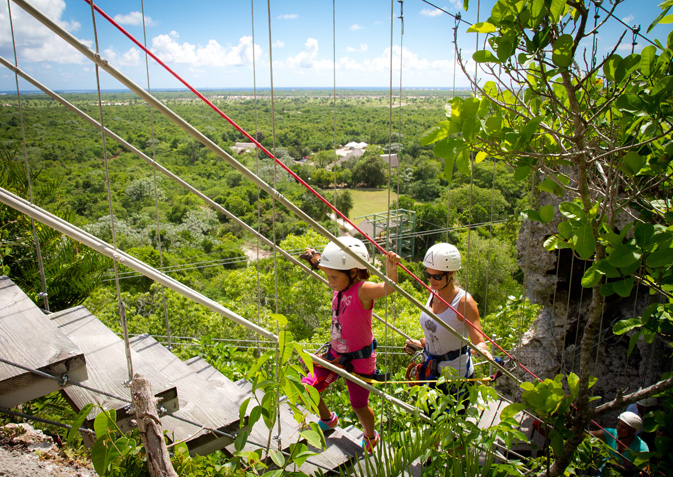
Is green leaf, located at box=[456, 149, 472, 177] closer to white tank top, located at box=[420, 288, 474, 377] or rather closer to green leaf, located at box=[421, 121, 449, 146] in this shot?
green leaf, located at box=[421, 121, 449, 146]

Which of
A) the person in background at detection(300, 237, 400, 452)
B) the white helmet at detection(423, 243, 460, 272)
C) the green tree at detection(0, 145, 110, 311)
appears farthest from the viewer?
the green tree at detection(0, 145, 110, 311)

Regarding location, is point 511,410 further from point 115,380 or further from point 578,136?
point 115,380

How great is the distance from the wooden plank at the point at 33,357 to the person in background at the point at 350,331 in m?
1.17

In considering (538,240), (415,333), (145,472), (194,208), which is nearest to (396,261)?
(145,472)

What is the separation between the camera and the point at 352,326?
241 centimetres

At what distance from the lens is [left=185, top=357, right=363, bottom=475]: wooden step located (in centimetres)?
199

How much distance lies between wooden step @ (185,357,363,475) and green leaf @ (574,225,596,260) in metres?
1.25

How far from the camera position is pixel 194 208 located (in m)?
41.2

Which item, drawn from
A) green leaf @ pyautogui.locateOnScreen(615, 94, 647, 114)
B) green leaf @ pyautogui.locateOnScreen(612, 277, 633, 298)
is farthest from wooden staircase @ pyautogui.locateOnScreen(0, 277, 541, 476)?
green leaf @ pyautogui.locateOnScreen(615, 94, 647, 114)

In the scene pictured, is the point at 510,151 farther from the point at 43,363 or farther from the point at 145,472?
the point at 43,363

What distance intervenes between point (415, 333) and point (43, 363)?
11438 millimetres

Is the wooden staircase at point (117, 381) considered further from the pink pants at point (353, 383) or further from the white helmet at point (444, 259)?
the white helmet at point (444, 259)

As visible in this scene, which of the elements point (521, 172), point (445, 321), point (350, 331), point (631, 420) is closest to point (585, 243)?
point (521, 172)

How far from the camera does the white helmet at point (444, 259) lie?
8.45ft
